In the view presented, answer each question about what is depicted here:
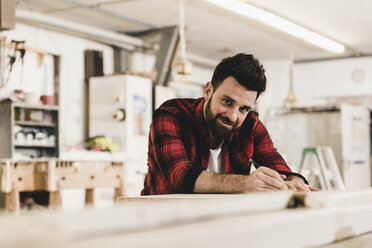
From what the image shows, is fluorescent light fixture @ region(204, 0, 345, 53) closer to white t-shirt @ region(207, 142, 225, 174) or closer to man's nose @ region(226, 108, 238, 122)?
white t-shirt @ region(207, 142, 225, 174)

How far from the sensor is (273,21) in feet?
22.0

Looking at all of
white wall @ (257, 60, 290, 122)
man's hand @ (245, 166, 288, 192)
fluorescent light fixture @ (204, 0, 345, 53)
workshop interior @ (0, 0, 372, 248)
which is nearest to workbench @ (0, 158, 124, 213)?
workshop interior @ (0, 0, 372, 248)

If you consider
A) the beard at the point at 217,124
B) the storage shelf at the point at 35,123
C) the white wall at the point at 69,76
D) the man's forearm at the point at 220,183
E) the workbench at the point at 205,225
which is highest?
the white wall at the point at 69,76

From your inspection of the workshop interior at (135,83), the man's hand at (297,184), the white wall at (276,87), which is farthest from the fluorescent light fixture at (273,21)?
the man's hand at (297,184)

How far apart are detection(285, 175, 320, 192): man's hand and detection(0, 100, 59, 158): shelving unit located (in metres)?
5.09

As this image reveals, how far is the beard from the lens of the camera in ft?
6.77

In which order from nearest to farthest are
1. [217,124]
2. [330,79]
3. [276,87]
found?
1. [217,124]
2. [330,79]
3. [276,87]

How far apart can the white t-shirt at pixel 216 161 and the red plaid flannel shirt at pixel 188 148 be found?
0.06 ft

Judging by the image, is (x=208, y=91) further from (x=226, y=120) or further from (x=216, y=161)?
(x=216, y=161)

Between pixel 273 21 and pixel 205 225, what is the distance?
624 cm

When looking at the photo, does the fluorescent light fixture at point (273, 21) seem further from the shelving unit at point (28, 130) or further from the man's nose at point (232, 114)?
the man's nose at point (232, 114)

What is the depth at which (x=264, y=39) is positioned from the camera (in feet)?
31.2

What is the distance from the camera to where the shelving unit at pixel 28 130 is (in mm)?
6586

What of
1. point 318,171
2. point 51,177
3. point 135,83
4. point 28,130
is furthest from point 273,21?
point 28,130
